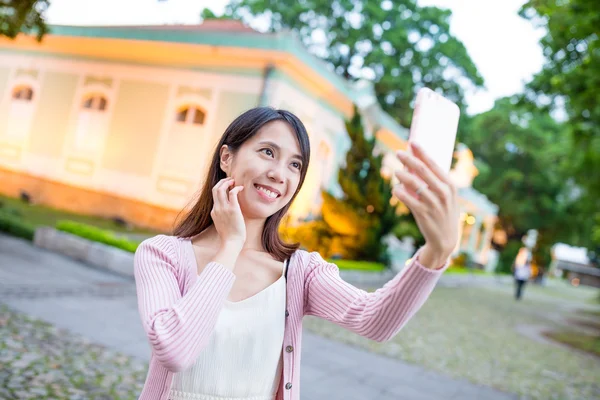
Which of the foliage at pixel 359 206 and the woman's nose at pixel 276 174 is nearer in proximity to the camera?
the woman's nose at pixel 276 174

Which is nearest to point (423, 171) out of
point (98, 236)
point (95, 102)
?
point (98, 236)

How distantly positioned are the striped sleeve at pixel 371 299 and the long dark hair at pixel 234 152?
15 centimetres

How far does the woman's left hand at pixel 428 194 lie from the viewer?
0.97 metres

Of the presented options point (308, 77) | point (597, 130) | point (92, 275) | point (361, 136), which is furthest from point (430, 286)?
point (308, 77)

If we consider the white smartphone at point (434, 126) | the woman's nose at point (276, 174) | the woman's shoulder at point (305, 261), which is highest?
the white smartphone at point (434, 126)

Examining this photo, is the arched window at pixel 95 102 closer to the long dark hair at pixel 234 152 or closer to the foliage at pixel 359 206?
the foliage at pixel 359 206

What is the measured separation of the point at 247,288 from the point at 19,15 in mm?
9533

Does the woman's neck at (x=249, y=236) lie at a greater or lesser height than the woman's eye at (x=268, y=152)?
lesser

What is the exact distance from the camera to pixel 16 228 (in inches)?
400

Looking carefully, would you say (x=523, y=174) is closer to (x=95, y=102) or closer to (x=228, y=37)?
(x=228, y=37)

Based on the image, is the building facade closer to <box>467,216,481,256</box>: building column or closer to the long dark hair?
the long dark hair

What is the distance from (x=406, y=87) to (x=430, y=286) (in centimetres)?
2475

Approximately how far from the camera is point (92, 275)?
8.14m

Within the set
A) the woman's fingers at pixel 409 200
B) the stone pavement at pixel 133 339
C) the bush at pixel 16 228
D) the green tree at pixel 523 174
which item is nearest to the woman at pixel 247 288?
the woman's fingers at pixel 409 200
